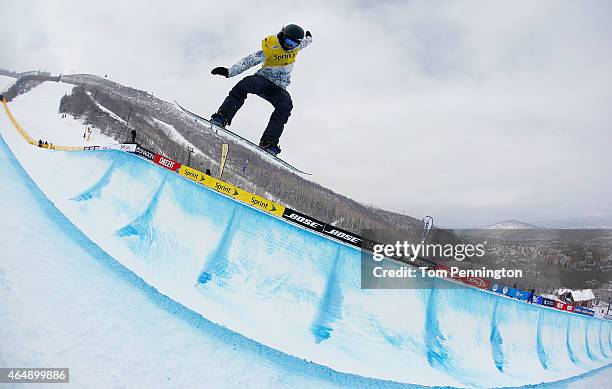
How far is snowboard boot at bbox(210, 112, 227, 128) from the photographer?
17.8 ft

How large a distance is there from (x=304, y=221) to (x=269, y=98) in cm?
241

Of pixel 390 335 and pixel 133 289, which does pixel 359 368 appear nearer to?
pixel 390 335

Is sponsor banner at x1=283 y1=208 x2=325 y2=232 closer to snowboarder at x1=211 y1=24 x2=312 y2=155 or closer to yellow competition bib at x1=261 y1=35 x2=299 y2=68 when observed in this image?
snowboarder at x1=211 y1=24 x2=312 y2=155

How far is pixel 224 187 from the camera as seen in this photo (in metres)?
6.94

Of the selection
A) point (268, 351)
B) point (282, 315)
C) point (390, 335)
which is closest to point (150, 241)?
point (282, 315)

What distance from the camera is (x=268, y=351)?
3914 mm

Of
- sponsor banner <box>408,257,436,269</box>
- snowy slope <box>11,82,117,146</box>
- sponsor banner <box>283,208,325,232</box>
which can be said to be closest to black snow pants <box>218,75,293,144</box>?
sponsor banner <box>283,208,325,232</box>

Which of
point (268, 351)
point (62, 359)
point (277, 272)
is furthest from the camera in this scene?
point (277, 272)

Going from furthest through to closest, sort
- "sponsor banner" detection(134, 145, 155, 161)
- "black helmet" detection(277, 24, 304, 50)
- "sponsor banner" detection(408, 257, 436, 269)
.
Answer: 1. "sponsor banner" detection(134, 145, 155, 161)
2. "sponsor banner" detection(408, 257, 436, 269)
3. "black helmet" detection(277, 24, 304, 50)

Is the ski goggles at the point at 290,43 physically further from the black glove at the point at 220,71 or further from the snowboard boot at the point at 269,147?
the snowboard boot at the point at 269,147

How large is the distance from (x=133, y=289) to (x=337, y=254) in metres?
3.23

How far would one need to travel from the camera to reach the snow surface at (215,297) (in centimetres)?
312

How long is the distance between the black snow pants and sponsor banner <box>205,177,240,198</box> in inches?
56.2

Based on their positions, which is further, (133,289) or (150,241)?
(150,241)
